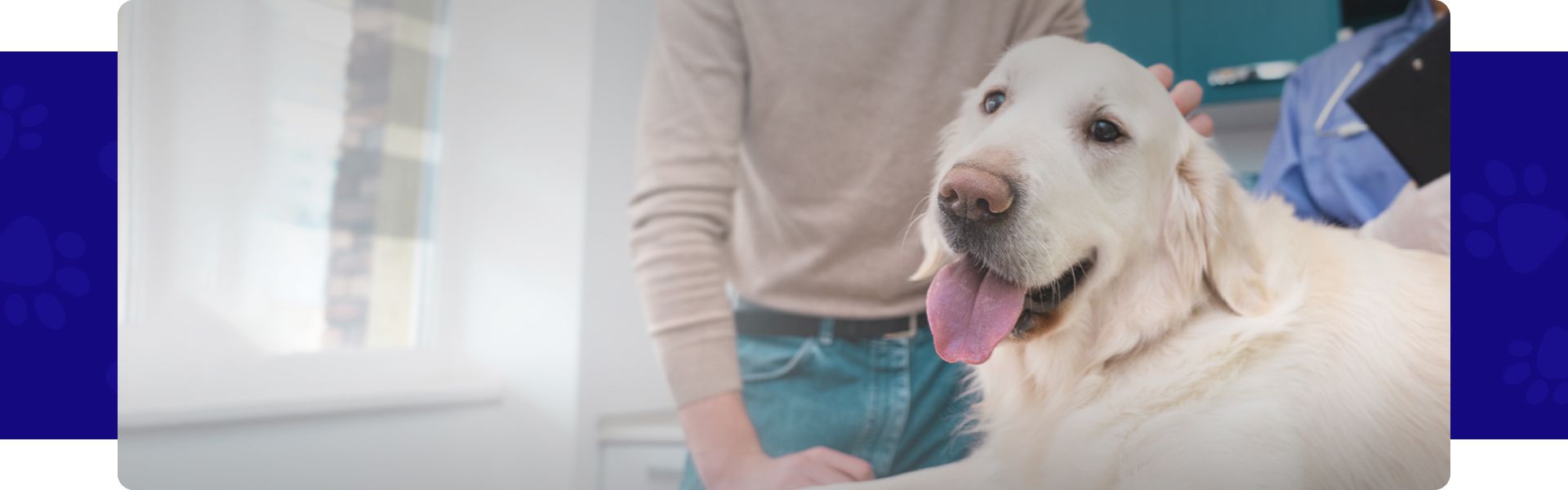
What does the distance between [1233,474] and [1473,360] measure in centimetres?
33

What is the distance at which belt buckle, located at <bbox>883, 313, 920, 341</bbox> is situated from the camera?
2.56ft

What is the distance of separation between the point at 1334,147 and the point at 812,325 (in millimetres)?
443

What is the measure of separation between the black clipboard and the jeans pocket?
0.49 meters

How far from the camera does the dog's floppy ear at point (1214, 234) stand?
2.32ft

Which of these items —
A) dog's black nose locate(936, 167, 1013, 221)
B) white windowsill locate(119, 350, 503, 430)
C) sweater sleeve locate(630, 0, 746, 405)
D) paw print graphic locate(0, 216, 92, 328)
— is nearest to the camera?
dog's black nose locate(936, 167, 1013, 221)

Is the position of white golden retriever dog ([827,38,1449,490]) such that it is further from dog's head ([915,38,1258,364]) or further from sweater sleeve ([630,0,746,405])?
sweater sleeve ([630,0,746,405])

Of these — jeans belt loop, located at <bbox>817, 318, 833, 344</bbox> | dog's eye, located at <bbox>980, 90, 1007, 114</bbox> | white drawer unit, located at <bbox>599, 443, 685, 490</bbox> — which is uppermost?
dog's eye, located at <bbox>980, 90, 1007, 114</bbox>

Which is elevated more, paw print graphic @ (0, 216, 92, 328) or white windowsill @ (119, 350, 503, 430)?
paw print graphic @ (0, 216, 92, 328)

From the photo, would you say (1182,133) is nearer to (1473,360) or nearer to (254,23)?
(1473,360)

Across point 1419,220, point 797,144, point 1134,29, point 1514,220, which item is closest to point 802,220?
point 797,144

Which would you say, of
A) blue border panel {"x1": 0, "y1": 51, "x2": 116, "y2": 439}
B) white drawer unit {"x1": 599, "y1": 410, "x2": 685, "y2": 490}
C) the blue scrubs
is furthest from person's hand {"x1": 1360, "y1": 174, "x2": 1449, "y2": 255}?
blue border panel {"x1": 0, "y1": 51, "x2": 116, "y2": 439}

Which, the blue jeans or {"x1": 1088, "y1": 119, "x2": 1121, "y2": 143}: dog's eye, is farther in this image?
the blue jeans

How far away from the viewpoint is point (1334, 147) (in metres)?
0.85

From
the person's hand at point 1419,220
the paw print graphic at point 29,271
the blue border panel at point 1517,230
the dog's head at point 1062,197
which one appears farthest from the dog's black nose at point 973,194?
→ the paw print graphic at point 29,271
